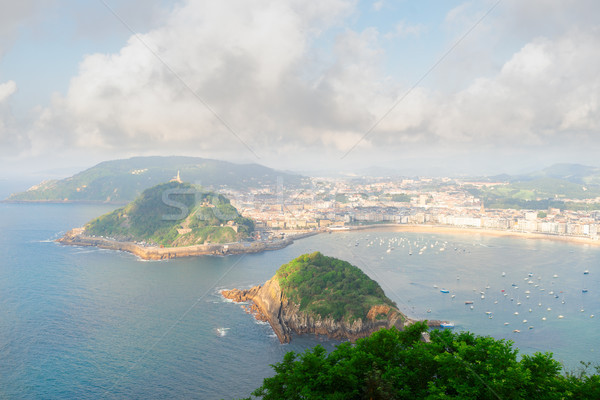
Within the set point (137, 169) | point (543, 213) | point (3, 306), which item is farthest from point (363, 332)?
point (137, 169)

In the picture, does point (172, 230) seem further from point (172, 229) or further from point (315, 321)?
point (315, 321)

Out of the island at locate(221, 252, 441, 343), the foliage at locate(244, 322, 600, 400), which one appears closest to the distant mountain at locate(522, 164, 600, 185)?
the island at locate(221, 252, 441, 343)

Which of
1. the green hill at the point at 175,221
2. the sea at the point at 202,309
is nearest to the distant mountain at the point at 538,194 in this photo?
the sea at the point at 202,309

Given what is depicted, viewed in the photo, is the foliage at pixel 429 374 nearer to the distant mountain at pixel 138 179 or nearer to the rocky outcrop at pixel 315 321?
the rocky outcrop at pixel 315 321

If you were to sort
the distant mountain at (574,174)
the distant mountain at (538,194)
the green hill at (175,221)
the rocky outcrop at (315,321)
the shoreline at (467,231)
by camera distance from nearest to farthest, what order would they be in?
the rocky outcrop at (315,321)
the green hill at (175,221)
the shoreline at (467,231)
the distant mountain at (538,194)
the distant mountain at (574,174)

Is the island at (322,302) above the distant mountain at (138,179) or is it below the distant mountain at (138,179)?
below

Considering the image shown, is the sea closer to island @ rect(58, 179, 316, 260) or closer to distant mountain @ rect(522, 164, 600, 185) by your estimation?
island @ rect(58, 179, 316, 260)
